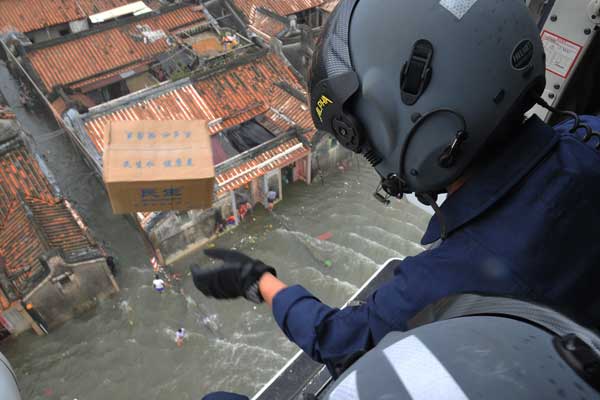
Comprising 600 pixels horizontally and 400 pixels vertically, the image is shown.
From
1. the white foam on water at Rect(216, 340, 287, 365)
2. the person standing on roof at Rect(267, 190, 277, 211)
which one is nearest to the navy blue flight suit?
the white foam on water at Rect(216, 340, 287, 365)

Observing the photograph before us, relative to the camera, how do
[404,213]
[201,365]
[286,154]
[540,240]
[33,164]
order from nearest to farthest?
1. [540,240]
2. [201,365]
3. [33,164]
4. [286,154]
5. [404,213]

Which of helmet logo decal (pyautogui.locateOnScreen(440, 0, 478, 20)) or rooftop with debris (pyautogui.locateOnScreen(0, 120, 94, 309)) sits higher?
helmet logo decal (pyautogui.locateOnScreen(440, 0, 478, 20))

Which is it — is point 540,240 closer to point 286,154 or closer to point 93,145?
point 286,154

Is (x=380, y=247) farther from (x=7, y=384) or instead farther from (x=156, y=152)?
(x=7, y=384)

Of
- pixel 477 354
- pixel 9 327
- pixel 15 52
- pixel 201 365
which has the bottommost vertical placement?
pixel 201 365

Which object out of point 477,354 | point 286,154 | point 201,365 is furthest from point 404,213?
point 477,354

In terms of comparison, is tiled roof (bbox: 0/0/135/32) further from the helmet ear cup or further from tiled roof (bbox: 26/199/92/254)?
the helmet ear cup

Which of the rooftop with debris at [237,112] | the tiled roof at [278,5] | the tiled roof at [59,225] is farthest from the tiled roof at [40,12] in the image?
the tiled roof at [59,225]
